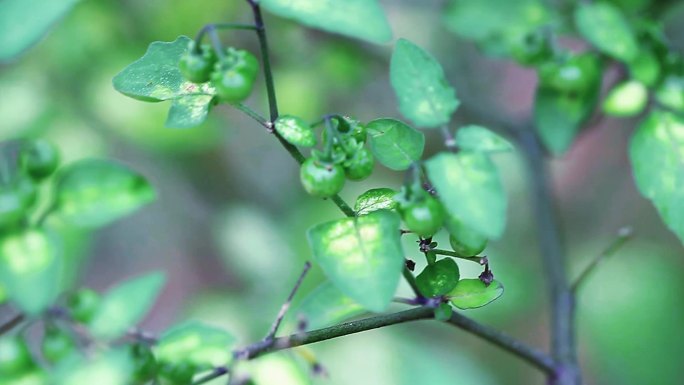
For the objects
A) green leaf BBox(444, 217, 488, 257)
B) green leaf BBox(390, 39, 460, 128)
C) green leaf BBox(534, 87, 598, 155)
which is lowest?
green leaf BBox(444, 217, 488, 257)

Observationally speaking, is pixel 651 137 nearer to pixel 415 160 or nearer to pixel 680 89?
pixel 680 89

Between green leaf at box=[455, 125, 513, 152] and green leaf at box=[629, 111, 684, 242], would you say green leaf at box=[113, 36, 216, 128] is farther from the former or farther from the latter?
green leaf at box=[629, 111, 684, 242]

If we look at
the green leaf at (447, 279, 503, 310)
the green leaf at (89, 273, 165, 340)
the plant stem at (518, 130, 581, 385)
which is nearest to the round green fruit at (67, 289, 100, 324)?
the green leaf at (89, 273, 165, 340)

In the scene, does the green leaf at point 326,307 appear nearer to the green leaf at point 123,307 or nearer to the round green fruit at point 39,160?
the green leaf at point 123,307

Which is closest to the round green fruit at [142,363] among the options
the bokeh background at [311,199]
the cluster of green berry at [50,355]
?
the cluster of green berry at [50,355]

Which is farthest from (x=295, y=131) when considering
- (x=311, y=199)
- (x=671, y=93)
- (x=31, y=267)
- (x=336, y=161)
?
(x=311, y=199)

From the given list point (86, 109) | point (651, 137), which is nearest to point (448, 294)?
point (651, 137)
